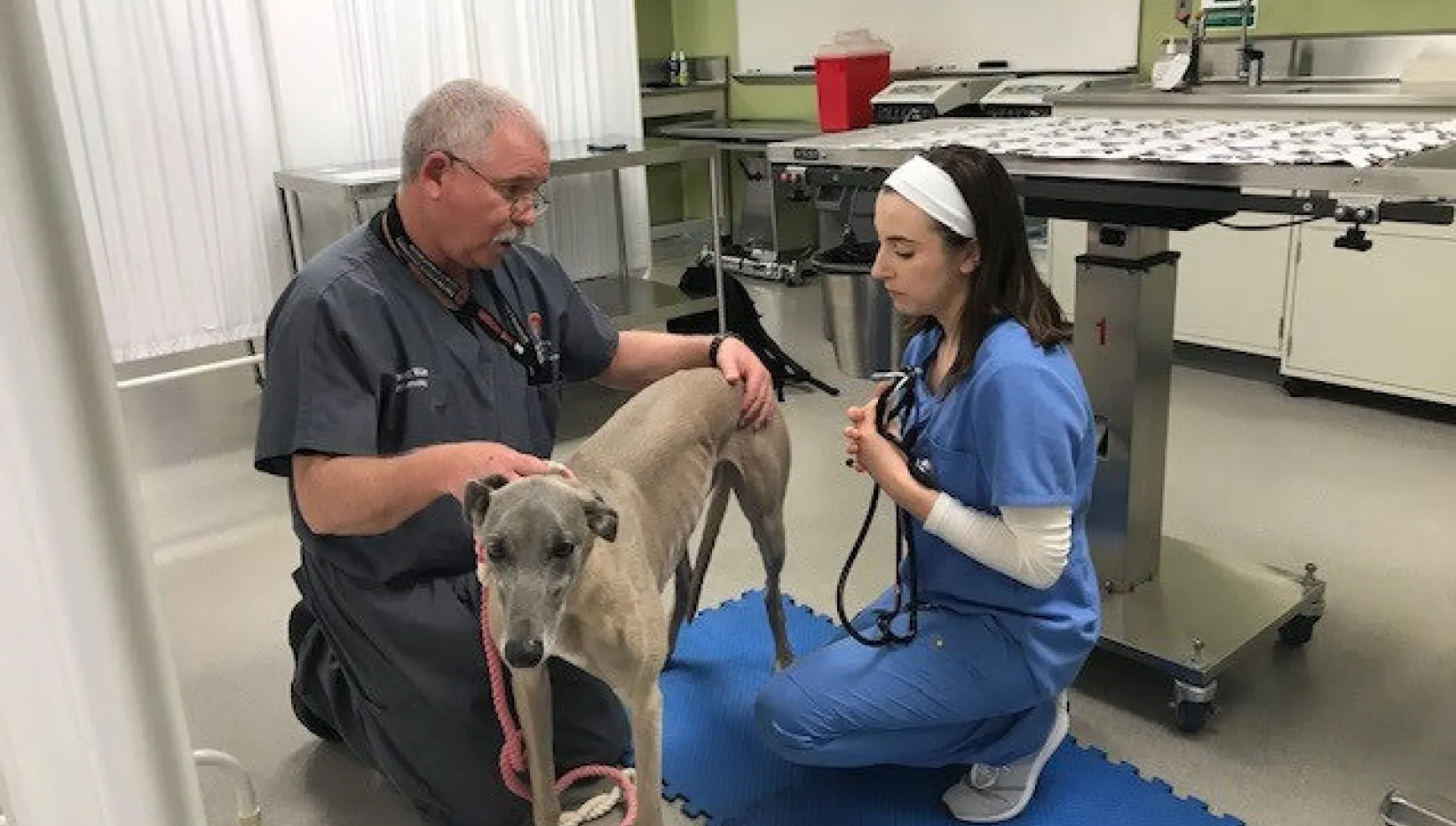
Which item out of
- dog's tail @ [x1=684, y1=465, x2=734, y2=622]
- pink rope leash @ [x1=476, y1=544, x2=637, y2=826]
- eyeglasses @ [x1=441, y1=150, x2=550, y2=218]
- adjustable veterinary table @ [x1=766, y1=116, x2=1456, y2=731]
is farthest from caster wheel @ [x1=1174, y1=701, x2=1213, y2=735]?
eyeglasses @ [x1=441, y1=150, x2=550, y2=218]

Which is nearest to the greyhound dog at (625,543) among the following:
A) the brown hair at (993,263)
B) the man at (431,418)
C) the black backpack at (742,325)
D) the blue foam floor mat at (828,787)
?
the man at (431,418)

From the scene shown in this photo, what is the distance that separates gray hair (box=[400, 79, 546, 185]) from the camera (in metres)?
1.89

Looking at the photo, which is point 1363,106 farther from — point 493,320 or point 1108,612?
point 493,320

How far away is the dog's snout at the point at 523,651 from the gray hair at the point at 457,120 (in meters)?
0.81

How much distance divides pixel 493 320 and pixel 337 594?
0.57m

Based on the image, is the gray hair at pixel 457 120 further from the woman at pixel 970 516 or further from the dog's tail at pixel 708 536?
the dog's tail at pixel 708 536

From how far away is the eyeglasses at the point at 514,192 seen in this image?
1.90 m

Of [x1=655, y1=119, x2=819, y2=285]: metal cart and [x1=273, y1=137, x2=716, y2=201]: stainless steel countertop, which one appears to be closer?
[x1=273, y1=137, x2=716, y2=201]: stainless steel countertop

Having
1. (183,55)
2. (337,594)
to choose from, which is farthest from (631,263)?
(337,594)

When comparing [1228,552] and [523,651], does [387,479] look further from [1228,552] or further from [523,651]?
[1228,552]

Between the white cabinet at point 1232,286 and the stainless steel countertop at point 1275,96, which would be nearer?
the stainless steel countertop at point 1275,96

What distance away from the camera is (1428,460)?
12.1ft

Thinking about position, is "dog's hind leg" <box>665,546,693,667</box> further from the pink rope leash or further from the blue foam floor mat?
the pink rope leash

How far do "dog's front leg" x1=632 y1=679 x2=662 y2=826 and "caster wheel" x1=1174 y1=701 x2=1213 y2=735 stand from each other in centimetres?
110
